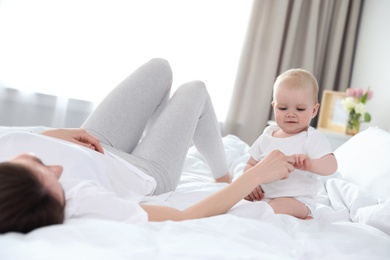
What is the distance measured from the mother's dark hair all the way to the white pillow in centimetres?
137

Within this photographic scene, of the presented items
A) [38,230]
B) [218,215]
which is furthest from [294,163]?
[38,230]

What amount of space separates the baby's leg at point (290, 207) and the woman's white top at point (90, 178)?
39 centimetres

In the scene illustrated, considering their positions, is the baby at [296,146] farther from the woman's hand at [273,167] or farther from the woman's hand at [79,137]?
the woman's hand at [79,137]

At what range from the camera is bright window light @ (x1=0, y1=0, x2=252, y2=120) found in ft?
10.4

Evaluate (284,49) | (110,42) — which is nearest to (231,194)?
(110,42)

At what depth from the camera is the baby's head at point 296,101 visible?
1554 millimetres

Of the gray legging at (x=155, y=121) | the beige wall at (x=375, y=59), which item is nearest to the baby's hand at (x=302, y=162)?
the gray legging at (x=155, y=121)

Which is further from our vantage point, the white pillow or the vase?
the vase

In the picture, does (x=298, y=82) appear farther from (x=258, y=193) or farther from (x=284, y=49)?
(x=284, y=49)

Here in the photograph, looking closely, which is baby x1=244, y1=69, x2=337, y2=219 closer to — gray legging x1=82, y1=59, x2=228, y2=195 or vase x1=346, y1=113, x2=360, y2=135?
gray legging x1=82, y1=59, x2=228, y2=195

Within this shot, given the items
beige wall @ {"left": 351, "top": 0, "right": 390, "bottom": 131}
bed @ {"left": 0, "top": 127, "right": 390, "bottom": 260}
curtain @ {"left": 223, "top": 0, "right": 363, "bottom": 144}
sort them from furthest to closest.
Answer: curtain @ {"left": 223, "top": 0, "right": 363, "bottom": 144}
beige wall @ {"left": 351, "top": 0, "right": 390, "bottom": 131}
bed @ {"left": 0, "top": 127, "right": 390, "bottom": 260}

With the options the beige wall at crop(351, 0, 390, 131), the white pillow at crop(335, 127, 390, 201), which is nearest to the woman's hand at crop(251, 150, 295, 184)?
the white pillow at crop(335, 127, 390, 201)

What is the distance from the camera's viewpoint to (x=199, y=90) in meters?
1.75

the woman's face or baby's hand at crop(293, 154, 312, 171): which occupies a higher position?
the woman's face
